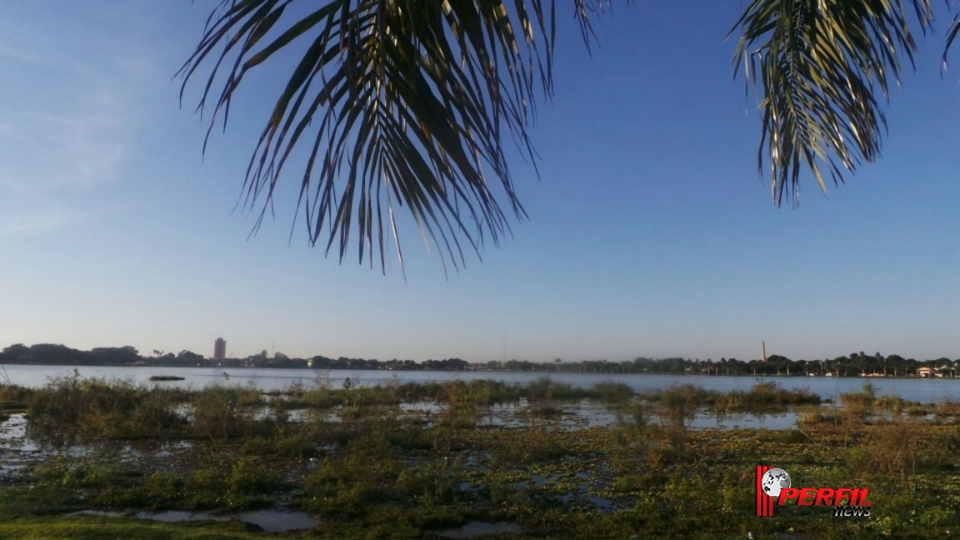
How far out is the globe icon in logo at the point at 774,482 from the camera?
786 cm

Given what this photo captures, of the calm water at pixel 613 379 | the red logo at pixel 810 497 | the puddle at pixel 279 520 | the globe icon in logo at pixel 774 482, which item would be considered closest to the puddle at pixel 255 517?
the puddle at pixel 279 520

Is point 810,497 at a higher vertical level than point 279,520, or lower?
higher

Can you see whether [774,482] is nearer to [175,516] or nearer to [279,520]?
[279,520]

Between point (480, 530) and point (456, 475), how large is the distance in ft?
7.79

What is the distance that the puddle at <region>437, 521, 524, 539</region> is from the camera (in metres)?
7.62

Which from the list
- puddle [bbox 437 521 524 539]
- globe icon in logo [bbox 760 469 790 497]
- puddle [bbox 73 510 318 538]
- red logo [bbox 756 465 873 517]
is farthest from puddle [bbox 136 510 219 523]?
globe icon in logo [bbox 760 469 790 497]

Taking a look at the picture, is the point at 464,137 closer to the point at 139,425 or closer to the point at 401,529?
the point at 401,529

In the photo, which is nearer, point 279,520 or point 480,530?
point 480,530

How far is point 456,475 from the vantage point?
10.2m

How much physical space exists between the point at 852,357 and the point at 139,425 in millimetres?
60428

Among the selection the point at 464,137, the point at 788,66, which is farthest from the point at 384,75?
the point at 788,66

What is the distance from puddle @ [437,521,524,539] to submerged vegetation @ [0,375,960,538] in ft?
0.12

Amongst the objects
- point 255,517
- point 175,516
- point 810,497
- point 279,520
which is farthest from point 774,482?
point 175,516

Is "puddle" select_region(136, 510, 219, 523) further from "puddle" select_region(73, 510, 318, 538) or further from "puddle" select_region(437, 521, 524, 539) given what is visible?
"puddle" select_region(437, 521, 524, 539)
